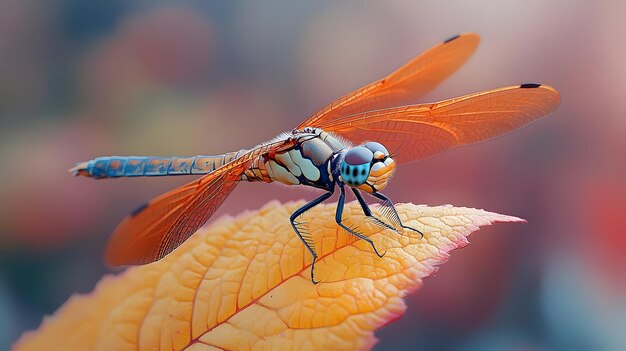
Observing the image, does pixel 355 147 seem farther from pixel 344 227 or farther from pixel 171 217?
pixel 171 217

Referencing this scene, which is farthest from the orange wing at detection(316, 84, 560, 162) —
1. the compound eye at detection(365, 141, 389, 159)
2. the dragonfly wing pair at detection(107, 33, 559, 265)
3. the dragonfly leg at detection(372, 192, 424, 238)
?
the dragonfly leg at detection(372, 192, 424, 238)

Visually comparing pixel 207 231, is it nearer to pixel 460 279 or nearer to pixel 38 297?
pixel 460 279

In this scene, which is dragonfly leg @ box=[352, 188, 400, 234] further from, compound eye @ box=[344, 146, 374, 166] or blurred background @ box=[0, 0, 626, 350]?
blurred background @ box=[0, 0, 626, 350]

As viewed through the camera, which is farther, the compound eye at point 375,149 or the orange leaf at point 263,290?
the compound eye at point 375,149

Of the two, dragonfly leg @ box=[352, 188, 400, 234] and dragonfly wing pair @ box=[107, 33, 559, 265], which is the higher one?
dragonfly wing pair @ box=[107, 33, 559, 265]

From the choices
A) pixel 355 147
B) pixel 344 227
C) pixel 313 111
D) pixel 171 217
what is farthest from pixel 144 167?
pixel 313 111

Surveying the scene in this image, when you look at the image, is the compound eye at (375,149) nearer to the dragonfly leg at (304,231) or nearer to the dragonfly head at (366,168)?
the dragonfly head at (366,168)

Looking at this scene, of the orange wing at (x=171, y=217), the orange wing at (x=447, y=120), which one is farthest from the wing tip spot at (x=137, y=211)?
the orange wing at (x=447, y=120)
